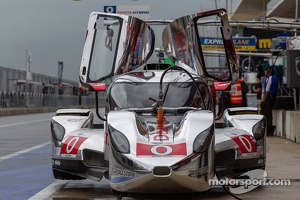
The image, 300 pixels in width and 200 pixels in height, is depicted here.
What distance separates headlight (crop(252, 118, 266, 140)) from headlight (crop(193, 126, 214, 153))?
5.21 feet

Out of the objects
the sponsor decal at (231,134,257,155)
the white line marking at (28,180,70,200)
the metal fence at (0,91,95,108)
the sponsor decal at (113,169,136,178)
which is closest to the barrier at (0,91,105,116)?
the metal fence at (0,91,95,108)

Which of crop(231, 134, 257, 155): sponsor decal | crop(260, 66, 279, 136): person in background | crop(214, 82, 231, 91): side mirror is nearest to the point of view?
crop(231, 134, 257, 155): sponsor decal

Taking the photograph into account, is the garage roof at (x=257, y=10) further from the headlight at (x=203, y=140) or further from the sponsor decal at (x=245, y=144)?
the headlight at (x=203, y=140)

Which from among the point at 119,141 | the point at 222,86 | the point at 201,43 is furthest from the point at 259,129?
the point at 119,141

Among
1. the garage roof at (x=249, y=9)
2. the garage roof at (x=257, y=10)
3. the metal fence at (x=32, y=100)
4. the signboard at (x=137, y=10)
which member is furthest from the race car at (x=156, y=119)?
the garage roof at (x=249, y=9)

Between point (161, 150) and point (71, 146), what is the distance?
76.2 inches

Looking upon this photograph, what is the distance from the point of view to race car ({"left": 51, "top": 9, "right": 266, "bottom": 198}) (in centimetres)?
805

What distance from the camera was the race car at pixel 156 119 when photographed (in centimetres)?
805

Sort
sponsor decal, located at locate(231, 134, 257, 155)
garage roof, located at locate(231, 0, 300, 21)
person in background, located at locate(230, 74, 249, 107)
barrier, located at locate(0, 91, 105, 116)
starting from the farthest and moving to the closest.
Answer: garage roof, located at locate(231, 0, 300, 21) → barrier, located at locate(0, 91, 105, 116) → person in background, located at locate(230, 74, 249, 107) → sponsor decal, located at locate(231, 134, 257, 155)

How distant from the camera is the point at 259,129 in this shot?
1000 centimetres

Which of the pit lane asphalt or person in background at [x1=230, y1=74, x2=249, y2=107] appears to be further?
person in background at [x1=230, y1=74, x2=249, y2=107]

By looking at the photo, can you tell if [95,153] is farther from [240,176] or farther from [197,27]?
[197,27]

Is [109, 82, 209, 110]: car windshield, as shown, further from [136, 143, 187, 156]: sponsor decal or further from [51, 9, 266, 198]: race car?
[136, 143, 187, 156]: sponsor decal
